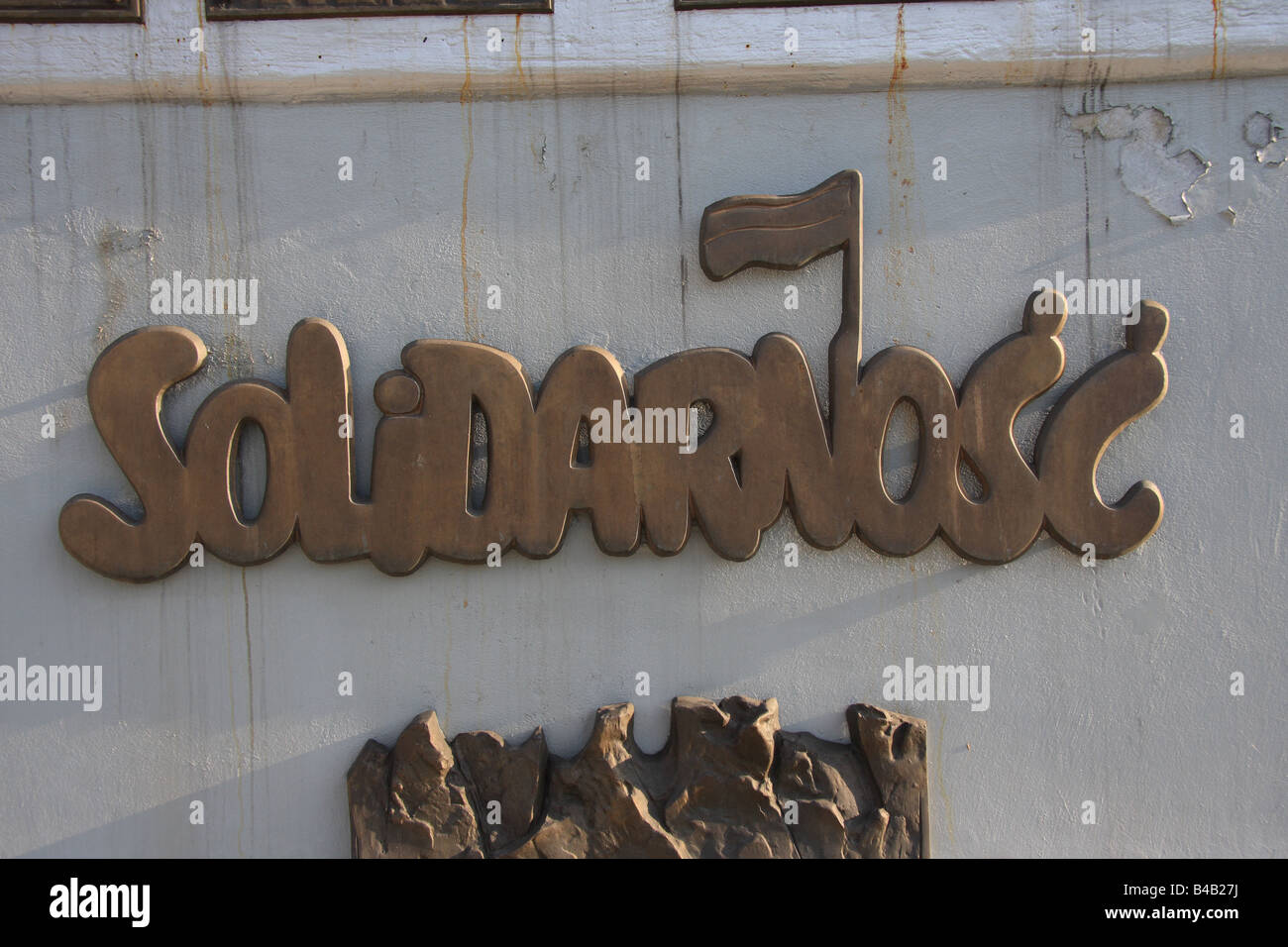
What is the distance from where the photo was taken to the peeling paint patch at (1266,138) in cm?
398

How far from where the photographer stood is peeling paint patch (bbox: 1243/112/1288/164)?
3.98 m

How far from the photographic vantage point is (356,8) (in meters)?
3.92

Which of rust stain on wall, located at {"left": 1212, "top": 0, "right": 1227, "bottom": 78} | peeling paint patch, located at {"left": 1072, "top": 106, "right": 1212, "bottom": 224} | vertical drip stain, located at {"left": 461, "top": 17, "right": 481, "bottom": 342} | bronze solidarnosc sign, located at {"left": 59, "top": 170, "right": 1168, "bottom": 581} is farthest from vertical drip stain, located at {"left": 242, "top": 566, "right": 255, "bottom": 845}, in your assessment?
rust stain on wall, located at {"left": 1212, "top": 0, "right": 1227, "bottom": 78}

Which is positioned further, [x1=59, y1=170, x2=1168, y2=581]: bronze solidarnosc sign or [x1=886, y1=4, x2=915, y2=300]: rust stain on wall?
[x1=886, y1=4, x2=915, y2=300]: rust stain on wall

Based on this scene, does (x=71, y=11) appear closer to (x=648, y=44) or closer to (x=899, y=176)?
(x=648, y=44)

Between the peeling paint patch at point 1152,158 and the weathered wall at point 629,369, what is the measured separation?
0.04m

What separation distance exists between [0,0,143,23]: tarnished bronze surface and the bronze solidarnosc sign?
4.31 feet

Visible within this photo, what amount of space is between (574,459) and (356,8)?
6.62ft

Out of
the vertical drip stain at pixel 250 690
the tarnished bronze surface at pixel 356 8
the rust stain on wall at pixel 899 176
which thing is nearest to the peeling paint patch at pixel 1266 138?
the rust stain on wall at pixel 899 176

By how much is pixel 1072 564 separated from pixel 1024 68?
6.65ft

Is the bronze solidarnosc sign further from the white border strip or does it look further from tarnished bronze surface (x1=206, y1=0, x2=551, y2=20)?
tarnished bronze surface (x1=206, y1=0, x2=551, y2=20)

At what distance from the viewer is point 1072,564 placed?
157 inches

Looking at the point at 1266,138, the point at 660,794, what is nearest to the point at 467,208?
the point at 660,794

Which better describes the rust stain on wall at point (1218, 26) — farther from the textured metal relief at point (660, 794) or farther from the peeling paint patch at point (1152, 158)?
the textured metal relief at point (660, 794)
